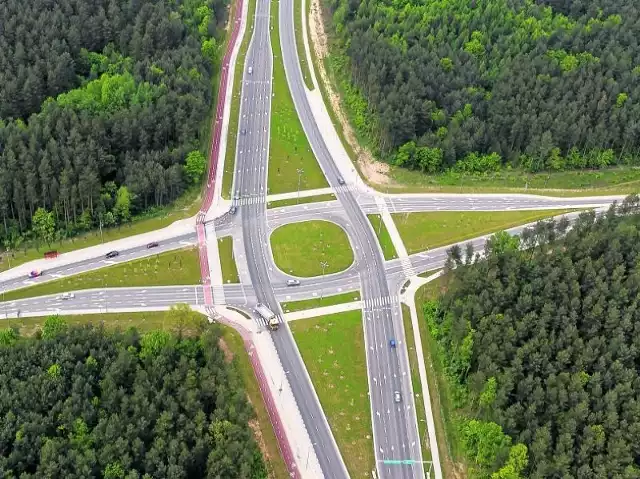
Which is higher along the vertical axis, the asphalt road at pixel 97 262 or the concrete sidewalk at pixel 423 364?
the asphalt road at pixel 97 262

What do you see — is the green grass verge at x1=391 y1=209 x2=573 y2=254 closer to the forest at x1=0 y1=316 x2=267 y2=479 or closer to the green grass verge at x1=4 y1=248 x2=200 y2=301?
the green grass verge at x1=4 y1=248 x2=200 y2=301

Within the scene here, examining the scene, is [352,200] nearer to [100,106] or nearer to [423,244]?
[423,244]

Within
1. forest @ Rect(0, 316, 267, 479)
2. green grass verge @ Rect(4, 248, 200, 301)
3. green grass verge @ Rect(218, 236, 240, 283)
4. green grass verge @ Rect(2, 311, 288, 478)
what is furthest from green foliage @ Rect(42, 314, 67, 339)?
green grass verge @ Rect(218, 236, 240, 283)

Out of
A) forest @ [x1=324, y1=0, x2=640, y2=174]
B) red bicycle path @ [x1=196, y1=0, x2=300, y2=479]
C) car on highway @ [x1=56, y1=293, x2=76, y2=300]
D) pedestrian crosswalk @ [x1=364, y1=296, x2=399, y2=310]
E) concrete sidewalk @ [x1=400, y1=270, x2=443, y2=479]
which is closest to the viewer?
red bicycle path @ [x1=196, y1=0, x2=300, y2=479]

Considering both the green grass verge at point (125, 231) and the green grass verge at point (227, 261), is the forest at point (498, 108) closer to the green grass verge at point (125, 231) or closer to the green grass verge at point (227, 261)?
the green grass verge at point (227, 261)

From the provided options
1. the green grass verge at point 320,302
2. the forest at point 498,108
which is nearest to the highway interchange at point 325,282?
the green grass verge at point 320,302

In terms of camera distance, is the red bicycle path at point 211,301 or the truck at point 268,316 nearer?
the red bicycle path at point 211,301
